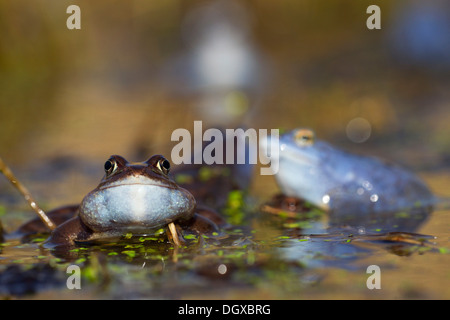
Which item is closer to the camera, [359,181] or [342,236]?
[342,236]

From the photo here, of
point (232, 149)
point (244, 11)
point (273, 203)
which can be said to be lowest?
point (273, 203)

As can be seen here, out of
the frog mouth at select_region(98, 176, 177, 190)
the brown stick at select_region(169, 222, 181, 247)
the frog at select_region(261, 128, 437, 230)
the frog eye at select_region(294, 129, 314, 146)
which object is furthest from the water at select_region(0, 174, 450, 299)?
the frog eye at select_region(294, 129, 314, 146)

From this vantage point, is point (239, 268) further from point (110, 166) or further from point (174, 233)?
point (110, 166)

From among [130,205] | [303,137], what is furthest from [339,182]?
[130,205]

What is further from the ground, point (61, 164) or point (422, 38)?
point (422, 38)

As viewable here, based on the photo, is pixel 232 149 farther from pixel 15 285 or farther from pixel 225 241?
pixel 15 285
